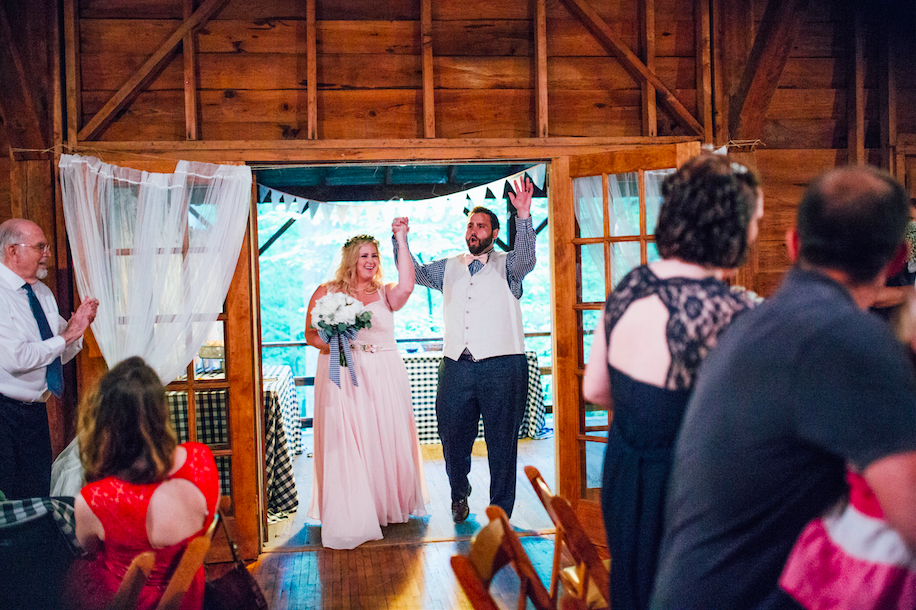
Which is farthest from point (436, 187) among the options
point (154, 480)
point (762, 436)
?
point (762, 436)

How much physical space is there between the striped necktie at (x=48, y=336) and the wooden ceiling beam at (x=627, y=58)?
→ 327cm

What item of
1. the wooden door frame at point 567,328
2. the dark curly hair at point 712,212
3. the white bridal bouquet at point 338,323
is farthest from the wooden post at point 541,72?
the dark curly hair at point 712,212

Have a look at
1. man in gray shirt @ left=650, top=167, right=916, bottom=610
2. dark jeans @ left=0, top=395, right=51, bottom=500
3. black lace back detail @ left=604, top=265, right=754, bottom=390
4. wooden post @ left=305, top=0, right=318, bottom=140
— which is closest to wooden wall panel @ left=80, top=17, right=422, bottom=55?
wooden post @ left=305, top=0, right=318, bottom=140

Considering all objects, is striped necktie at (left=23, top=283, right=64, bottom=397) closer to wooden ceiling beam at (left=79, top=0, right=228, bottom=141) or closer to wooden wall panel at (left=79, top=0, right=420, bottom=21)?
wooden ceiling beam at (left=79, top=0, right=228, bottom=141)

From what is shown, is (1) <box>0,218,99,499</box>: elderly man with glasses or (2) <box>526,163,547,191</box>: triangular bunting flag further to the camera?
(2) <box>526,163,547,191</box>: triangular bunting flag

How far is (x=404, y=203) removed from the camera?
406 inches

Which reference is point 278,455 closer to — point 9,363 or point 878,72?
point 9,363

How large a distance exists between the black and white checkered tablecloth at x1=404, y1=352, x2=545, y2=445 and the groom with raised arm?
97.5 inches

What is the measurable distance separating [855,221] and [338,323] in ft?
10.5

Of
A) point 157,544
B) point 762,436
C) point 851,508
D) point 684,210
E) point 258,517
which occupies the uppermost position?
point 684,210

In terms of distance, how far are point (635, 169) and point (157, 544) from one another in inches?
116

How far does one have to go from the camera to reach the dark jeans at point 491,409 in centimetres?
414

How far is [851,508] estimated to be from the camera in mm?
1161

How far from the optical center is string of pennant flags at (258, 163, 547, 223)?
19.4ft
